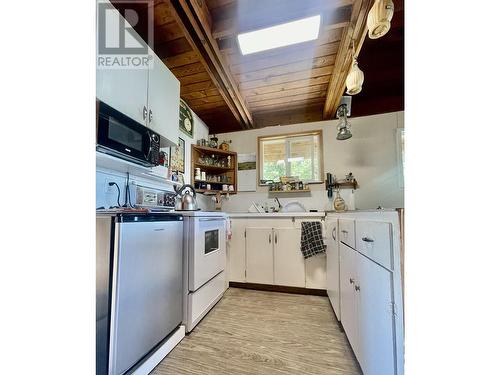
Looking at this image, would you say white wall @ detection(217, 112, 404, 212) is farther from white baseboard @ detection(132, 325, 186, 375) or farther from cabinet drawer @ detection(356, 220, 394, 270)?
white baseboard @ detection(132, 325, 186, 375)

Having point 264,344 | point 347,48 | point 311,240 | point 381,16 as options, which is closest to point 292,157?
point 311,240

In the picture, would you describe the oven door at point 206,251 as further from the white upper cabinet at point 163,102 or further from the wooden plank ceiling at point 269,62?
the wooden plank ceiling at point 269,62

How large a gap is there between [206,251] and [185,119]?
1.64 metres

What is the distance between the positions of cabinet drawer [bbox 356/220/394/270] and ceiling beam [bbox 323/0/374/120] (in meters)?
1.35

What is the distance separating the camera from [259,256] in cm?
245

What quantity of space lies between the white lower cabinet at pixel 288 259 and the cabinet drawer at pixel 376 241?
4.18ft

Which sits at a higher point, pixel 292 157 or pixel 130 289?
pixel 292 157

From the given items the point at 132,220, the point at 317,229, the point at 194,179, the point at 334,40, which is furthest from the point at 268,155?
the point at 132,220

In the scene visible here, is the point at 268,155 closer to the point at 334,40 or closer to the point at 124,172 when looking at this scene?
the point at 334,40

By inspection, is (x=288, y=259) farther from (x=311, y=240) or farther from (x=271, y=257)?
(x=311, y=240)

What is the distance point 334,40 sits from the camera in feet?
5.65

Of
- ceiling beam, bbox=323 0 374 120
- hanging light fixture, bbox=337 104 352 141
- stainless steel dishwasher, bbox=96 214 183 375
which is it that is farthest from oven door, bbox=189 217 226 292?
ceiling beam, bbox=323 0 374 120

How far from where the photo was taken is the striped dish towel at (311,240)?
2236 millimetres
